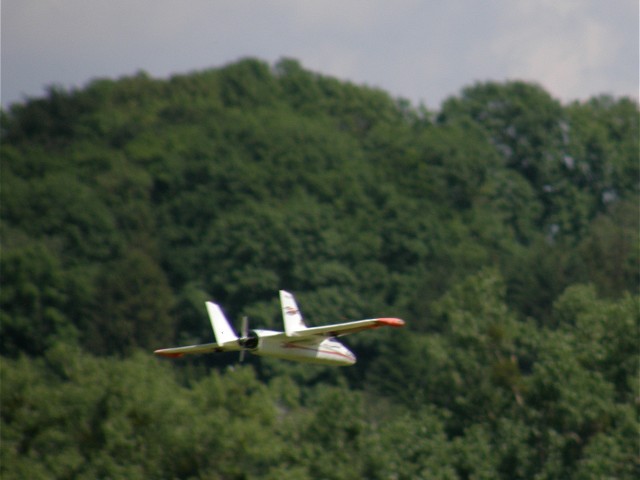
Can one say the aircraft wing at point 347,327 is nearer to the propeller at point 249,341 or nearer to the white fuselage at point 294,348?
the white fuselage at point 294,348

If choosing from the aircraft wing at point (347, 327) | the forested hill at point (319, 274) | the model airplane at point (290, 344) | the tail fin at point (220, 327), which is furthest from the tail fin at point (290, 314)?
the forested hill at point (319, 274)

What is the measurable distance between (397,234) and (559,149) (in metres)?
20.1

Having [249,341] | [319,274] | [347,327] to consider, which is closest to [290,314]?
[249,341]

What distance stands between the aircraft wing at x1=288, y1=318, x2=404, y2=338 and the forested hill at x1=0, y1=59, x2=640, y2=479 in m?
20.0

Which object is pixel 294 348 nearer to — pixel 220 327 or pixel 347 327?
pixel 220 327

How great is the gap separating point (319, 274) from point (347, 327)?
61958 millimetres

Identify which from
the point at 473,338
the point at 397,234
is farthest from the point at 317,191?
the point at 473,338

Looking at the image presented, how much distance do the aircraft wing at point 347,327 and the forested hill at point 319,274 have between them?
2005 cm

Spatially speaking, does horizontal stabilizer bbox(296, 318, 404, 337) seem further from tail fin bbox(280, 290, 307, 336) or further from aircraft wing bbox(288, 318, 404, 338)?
tail fin bbox(280, 290, 307, 336)

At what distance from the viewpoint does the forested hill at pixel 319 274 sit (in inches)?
1932

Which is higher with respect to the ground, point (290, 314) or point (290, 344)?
point (290, 314)

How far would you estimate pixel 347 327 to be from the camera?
25547mm

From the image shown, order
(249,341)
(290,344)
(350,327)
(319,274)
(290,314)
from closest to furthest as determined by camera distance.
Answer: (350,327) → (290,344) → (249,341) → (290,314) → (319,274)

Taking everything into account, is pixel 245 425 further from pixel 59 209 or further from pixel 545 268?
pixel 59 209
